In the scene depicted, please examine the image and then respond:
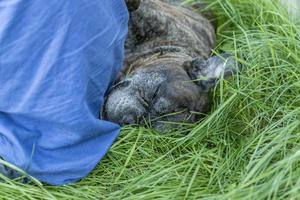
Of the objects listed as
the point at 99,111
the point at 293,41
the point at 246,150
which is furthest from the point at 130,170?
the point at 293,41

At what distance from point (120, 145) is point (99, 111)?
22 centimetres

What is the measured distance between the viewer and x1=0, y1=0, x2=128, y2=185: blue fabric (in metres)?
2.69

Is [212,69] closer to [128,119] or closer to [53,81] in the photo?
[128,119]

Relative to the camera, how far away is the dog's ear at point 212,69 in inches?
127

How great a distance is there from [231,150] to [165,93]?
Result: 1.66ft

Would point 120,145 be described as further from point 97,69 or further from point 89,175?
point 97,69

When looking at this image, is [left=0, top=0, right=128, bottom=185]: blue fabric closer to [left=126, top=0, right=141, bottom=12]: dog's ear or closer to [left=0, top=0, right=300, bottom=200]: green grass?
[left=0, top=0, right=300, bottom=200]: green grass

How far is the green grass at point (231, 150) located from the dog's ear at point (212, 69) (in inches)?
2.3

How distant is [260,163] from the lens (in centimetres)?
247

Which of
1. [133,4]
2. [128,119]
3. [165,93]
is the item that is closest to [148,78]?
[165,93]

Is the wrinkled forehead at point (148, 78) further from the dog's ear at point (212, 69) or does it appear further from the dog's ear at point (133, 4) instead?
the dog's ear at point (133, 4)

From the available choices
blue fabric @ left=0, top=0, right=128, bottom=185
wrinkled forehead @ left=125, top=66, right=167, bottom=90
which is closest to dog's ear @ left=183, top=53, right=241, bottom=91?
wrinkled forehead @ left=125, top=66, right=167, bottom=90

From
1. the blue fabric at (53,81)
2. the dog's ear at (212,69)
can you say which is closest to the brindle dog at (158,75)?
the dog's ear at (212,69)

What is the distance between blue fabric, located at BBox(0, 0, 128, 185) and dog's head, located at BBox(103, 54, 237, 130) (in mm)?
268
